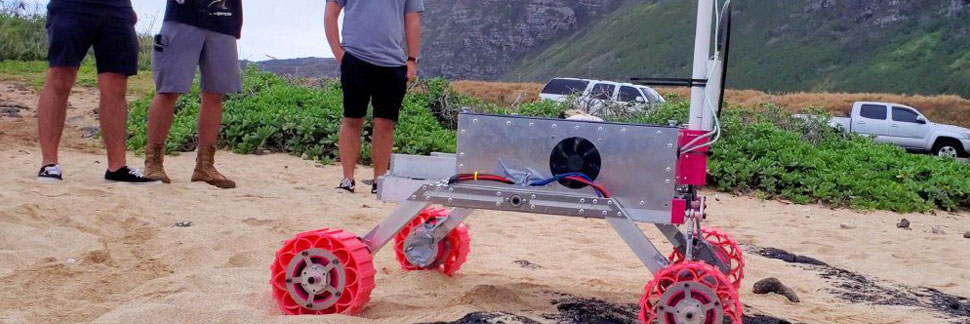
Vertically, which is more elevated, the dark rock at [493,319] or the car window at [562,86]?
the car window at [562,86]

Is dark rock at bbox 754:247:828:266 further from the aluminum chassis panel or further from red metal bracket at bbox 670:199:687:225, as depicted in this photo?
red metal bracket at bbox 670:199:687:225

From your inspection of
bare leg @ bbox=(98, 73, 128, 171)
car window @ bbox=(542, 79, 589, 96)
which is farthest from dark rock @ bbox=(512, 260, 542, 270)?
car window @ bbox=(542, 79, 589, 96)

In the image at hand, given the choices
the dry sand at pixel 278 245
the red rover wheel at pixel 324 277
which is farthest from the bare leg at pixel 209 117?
the red rover wheel at pixel 324 277

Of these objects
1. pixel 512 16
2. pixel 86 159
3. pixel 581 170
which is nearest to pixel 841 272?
pixel 581 170

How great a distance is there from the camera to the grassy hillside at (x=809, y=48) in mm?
62094

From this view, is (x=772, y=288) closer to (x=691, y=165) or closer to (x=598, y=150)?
(x=691, y=165)

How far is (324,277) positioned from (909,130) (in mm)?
20874

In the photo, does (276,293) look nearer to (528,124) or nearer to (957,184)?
(528,124)

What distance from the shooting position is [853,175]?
7.92 meters

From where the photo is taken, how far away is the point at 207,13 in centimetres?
534

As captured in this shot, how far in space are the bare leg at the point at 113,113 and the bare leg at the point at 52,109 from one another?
176 mm

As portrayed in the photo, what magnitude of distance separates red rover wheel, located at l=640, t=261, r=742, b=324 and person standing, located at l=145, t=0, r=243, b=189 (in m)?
3.50

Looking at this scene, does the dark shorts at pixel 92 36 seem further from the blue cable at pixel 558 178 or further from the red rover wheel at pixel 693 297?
the red rover wheel at pixel 693 297

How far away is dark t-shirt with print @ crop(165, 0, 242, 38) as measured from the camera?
208 inches
